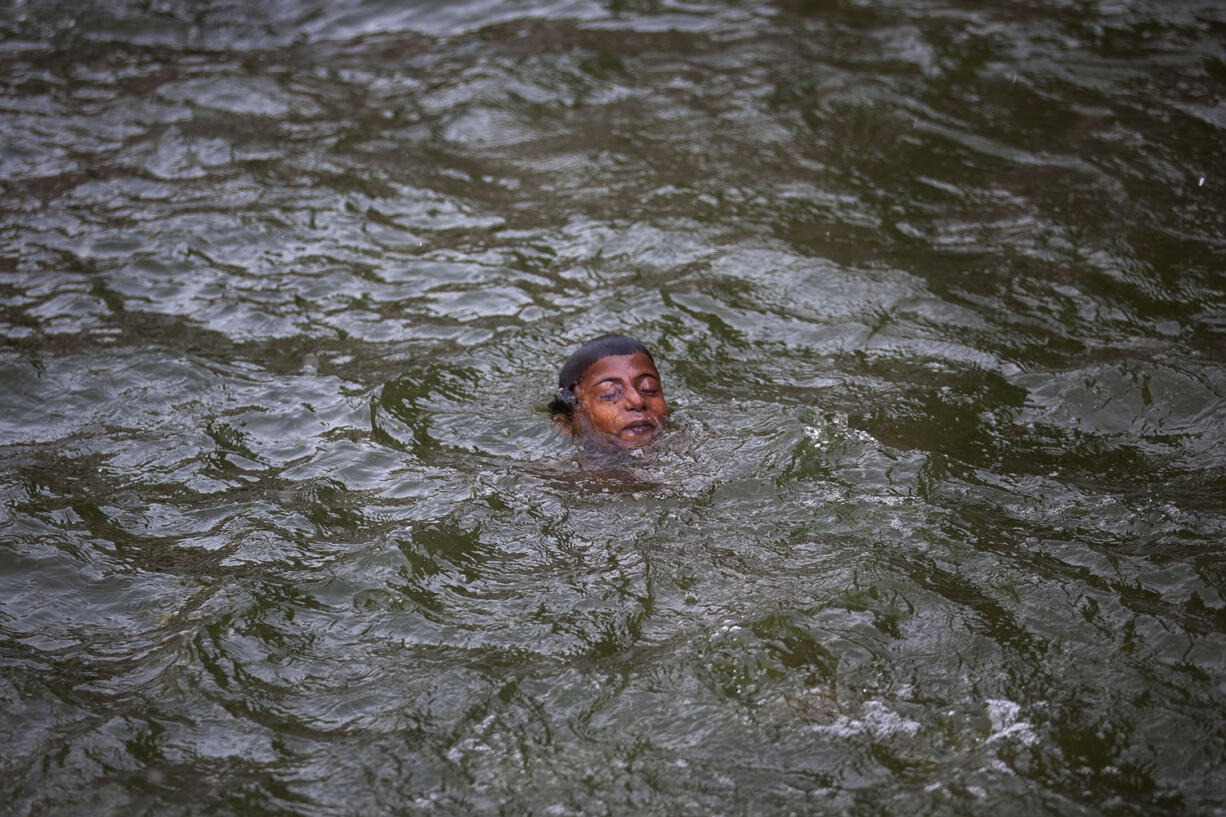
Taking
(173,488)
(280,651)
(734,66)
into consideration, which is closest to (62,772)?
(280,651)

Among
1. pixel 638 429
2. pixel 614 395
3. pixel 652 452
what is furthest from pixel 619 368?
pixel 652 452

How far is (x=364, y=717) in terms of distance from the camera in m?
4.82

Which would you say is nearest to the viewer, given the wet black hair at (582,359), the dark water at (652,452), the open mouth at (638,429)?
the dark water at (652,452)

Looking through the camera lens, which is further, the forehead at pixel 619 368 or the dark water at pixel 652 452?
the forehead at pixel 619 368

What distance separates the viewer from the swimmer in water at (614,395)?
7078mm

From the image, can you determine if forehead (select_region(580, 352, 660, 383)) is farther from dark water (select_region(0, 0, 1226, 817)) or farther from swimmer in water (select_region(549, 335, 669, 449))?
dark water (select_region(0, 0, 1226, 817))

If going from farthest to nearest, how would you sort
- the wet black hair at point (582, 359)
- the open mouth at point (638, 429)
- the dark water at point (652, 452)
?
the wet black hair at point (582, 359), the open mouth at point (638, 429), the dark water at point (652, 452)

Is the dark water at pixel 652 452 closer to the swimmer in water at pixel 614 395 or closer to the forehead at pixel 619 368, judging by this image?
the swimmer in water at pixel 614 395

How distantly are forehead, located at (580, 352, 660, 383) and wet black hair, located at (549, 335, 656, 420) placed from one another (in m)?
0.03

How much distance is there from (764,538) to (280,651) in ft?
8.18

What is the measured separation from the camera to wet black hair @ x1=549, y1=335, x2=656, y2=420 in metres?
7.20

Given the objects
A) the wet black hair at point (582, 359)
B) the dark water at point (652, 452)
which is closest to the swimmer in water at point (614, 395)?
the wet black hair at point (582, 359)

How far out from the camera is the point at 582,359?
7.27 meters

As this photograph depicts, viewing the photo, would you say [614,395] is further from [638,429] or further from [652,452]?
[652,452]
